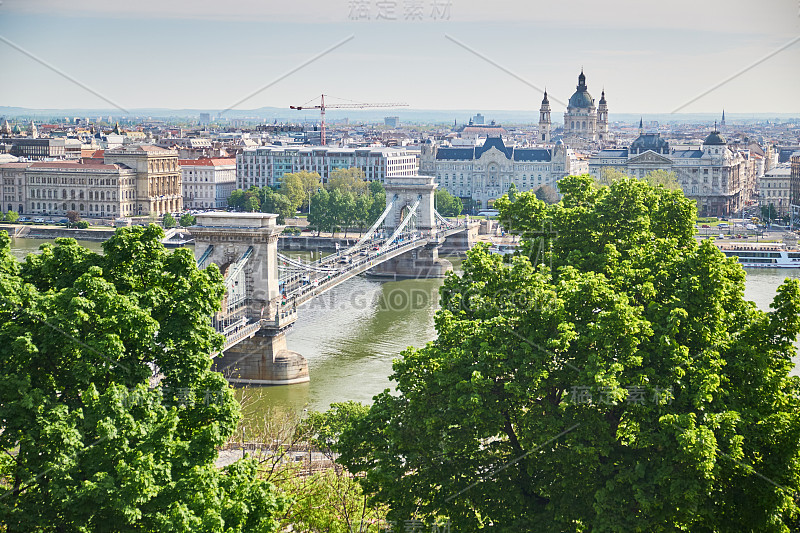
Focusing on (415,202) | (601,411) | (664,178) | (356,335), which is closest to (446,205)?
(415,202)

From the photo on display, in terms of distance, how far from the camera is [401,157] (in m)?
77.2

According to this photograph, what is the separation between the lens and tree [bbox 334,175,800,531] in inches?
440

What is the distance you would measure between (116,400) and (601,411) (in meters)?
4.95

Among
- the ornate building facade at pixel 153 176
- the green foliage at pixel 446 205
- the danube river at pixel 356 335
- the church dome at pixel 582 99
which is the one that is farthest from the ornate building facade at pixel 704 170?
the church dome at pixel 582 99

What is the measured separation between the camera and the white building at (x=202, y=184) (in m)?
73.1

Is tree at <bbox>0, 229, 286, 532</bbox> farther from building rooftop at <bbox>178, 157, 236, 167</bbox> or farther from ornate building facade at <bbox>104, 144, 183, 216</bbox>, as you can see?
building rooftop at <bbox>178, 157, 236, 167</bbox>

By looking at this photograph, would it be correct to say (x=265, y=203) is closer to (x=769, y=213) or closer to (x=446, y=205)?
(x=446, y=205)

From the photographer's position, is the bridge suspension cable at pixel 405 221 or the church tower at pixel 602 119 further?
the church tower at pixel 602 119

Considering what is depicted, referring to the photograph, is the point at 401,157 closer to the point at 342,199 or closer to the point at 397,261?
the point at 342,199

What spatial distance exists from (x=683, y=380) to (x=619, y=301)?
41.2 inches

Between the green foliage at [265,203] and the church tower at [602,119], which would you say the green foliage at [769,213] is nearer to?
the green foliage at [265,203]

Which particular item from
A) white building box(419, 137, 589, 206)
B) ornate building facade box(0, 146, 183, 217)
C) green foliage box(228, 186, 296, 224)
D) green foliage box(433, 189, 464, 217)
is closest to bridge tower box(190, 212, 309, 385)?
green foliage box(228, 186, 296, 224)

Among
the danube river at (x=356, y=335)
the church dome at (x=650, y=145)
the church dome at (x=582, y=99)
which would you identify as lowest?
the danube river at (x=356, y=335)

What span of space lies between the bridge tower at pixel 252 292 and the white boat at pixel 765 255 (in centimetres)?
2738
